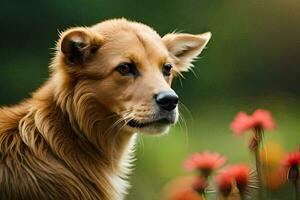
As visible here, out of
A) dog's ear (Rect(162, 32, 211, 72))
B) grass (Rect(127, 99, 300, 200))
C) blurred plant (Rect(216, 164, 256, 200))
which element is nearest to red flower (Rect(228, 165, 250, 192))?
blurred plant (Rect(216, 164, 256, 200))

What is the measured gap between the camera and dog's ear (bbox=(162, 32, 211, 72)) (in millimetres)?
2330

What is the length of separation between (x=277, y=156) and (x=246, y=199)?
473mm

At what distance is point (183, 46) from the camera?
236 centimetres

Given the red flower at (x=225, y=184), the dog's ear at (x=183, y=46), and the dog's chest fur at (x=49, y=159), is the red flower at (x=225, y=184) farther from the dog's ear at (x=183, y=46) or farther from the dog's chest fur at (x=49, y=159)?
the dog's ear at (x=183, y=46)

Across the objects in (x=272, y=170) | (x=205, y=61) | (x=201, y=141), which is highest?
(x=272, y=170)

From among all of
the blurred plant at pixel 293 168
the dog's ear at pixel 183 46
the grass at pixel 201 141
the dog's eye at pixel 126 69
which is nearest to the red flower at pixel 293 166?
the blurred plant at pixel 293 168

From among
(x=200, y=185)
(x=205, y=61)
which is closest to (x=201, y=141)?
(x=205, y=61)

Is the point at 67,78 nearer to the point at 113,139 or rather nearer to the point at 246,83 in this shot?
the point at 113,139

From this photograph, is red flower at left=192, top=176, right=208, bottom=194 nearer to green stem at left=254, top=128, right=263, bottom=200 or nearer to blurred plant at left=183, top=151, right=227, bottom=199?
blurred plant at left=183, top=151, right=227, bottom=199

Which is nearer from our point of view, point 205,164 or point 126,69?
point 205,164

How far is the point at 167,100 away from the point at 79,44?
0.26 meters

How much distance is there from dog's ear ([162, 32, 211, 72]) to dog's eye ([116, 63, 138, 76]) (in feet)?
0.60

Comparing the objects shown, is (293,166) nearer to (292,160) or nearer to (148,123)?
(292,160)

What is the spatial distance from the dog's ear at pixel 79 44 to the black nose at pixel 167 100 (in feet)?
0.69
